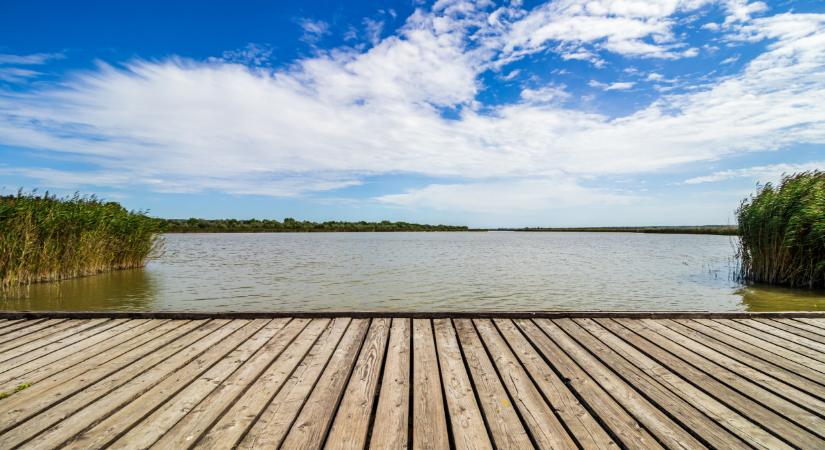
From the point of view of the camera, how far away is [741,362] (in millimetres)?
3939

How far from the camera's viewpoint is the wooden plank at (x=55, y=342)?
3900mm

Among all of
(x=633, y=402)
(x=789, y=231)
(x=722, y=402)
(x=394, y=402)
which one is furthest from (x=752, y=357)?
(x=789, y=231)

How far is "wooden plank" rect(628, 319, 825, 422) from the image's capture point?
3123mm

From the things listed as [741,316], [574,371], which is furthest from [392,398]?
[741,316]

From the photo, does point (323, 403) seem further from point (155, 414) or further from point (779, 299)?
point (779, 299)

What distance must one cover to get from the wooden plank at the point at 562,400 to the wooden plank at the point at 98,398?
3090mm

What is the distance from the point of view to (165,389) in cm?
317

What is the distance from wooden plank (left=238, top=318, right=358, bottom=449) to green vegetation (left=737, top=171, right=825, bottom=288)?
14.3 metres

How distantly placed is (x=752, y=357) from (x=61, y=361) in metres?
6.69

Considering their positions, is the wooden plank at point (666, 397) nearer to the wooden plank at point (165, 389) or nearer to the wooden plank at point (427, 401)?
the wooden plank at point (427, 401)

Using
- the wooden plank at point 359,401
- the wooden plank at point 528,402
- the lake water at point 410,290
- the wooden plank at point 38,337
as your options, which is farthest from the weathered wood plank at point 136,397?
the lake water at point 410,290

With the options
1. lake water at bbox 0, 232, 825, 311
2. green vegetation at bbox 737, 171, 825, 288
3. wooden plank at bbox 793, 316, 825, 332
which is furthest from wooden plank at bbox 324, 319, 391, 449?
green vegetation at bbox 737, 171, 825, 288

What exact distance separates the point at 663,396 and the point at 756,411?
1.85 feet

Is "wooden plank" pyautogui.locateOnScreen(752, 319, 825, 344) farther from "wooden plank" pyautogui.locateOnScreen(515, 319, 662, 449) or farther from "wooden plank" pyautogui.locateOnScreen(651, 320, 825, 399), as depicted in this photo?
"wooden plank" pyautogui.locateOnScreen(515, 319, 662, 449)
